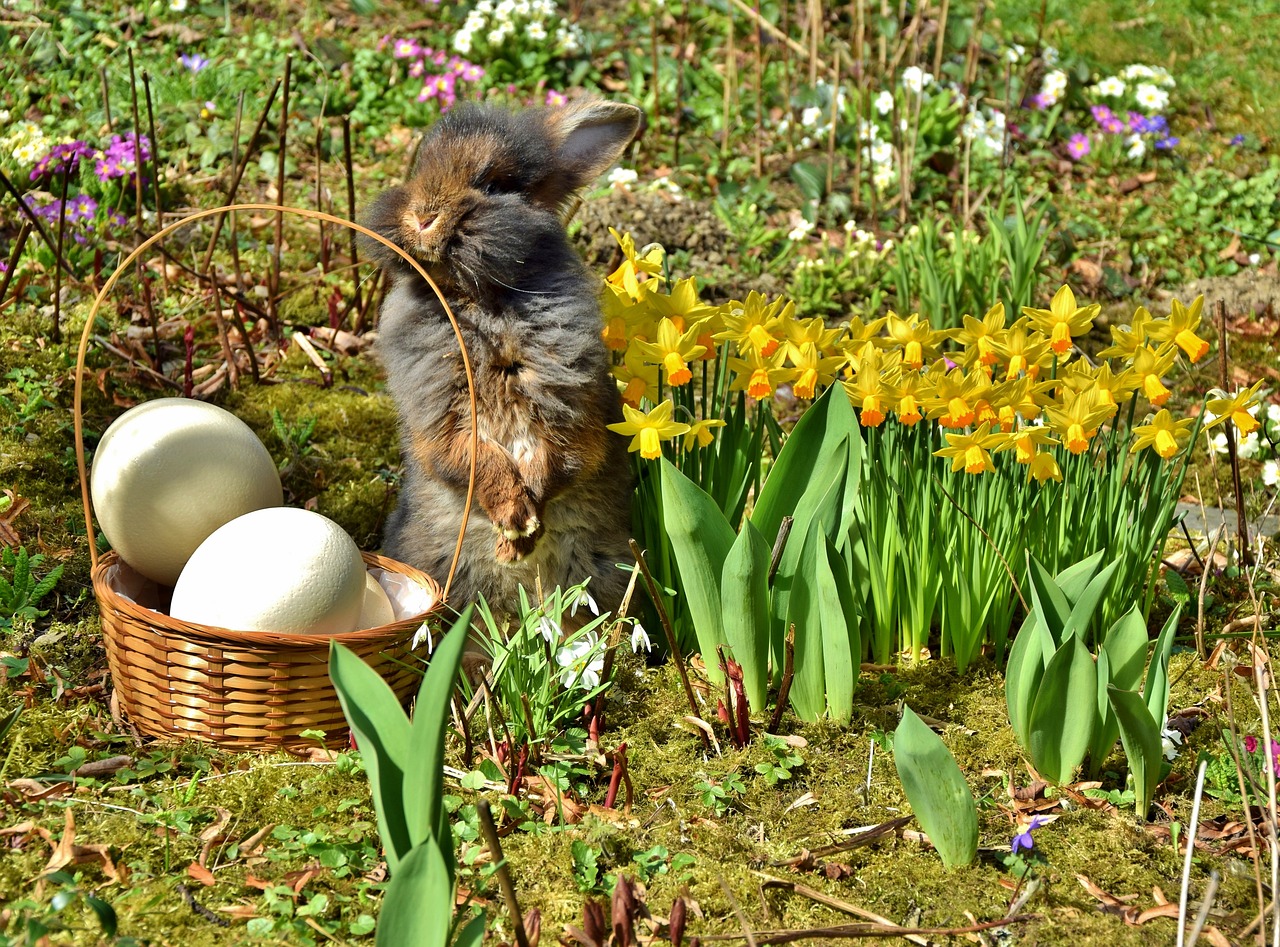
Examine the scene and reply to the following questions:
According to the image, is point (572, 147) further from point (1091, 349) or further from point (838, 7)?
point (838, 7)

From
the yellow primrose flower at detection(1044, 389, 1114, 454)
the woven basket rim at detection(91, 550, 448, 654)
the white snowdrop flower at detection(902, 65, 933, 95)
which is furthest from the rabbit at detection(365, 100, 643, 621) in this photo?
the white snowdrop flower at detection(902, 65, 933, 95)

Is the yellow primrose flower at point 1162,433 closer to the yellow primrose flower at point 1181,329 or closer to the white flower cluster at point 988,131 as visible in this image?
the yellow primrose flower at point 1181,329

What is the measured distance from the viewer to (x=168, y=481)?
111 inches

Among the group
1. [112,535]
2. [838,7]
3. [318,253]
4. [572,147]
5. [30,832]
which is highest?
[838,7]

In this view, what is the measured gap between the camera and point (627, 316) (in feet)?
9.48

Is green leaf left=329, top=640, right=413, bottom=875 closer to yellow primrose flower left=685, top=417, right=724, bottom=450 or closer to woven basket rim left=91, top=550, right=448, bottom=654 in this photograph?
woven basket rim left=91, top=550, right=448, bottom=654

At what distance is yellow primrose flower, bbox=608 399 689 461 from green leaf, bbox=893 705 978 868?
2.72 ft

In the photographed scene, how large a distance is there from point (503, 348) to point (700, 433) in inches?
19.7

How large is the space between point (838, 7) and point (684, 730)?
19.5ft

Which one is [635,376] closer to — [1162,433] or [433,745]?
[1162,433]

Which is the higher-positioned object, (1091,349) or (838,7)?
(838,7)

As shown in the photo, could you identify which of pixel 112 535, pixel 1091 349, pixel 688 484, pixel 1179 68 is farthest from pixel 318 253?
pixel 1179 68

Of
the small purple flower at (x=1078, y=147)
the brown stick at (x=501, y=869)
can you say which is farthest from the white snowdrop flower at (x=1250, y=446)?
the brown stick at (x=501, y=869)

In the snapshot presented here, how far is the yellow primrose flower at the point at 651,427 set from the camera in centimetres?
260
